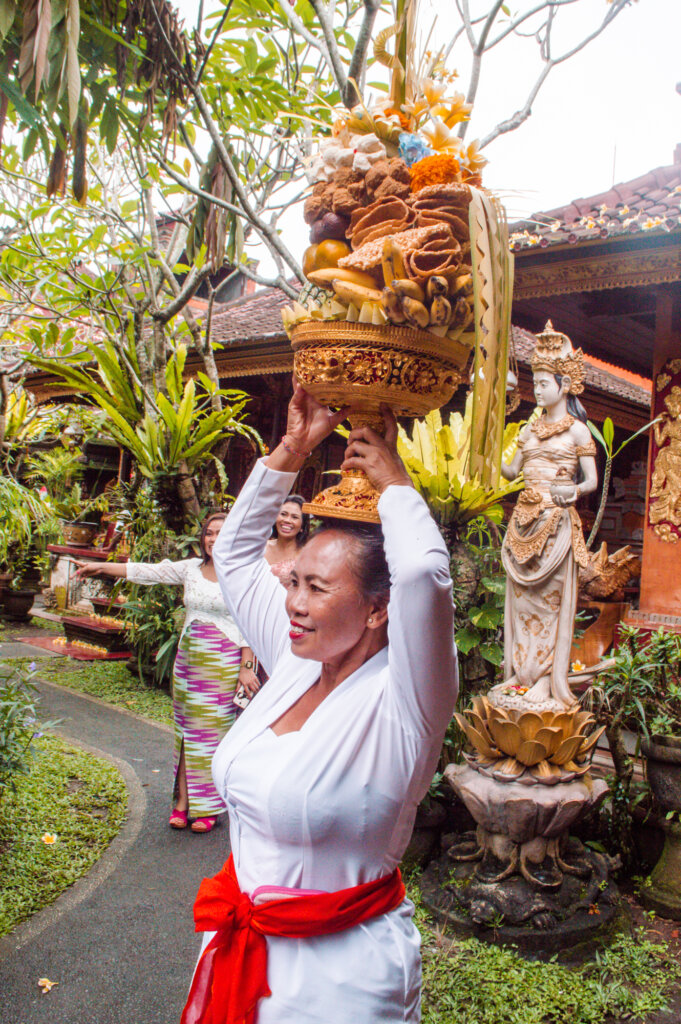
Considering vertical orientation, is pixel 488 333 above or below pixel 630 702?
above

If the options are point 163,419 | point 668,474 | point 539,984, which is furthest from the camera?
point 163,419

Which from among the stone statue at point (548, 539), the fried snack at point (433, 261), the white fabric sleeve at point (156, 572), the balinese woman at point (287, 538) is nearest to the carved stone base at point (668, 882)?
the stone statue at point (548, 539)

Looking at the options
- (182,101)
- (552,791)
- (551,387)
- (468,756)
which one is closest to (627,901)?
(552,791)

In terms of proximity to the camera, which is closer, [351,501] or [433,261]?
[433,261]

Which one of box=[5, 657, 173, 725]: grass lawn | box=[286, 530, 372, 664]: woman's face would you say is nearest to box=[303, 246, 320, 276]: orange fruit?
box=[286, 530, 372, 664]: woman's face

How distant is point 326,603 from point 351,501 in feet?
0.68

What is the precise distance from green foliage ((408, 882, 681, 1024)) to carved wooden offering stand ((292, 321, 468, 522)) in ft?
8.02

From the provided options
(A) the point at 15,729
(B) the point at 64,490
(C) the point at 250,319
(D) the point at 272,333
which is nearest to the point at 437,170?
(A) the point at 15,729

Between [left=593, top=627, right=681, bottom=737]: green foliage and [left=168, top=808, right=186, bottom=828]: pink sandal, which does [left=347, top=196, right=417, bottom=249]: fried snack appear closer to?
[left=593, top=627, right=681, bottom=737]: green foliage

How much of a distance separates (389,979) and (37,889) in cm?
307

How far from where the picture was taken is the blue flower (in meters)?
1.53

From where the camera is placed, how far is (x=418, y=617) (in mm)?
1271

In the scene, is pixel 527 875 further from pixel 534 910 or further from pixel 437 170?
pixel 437 170

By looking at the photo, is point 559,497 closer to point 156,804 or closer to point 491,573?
point 491,573
